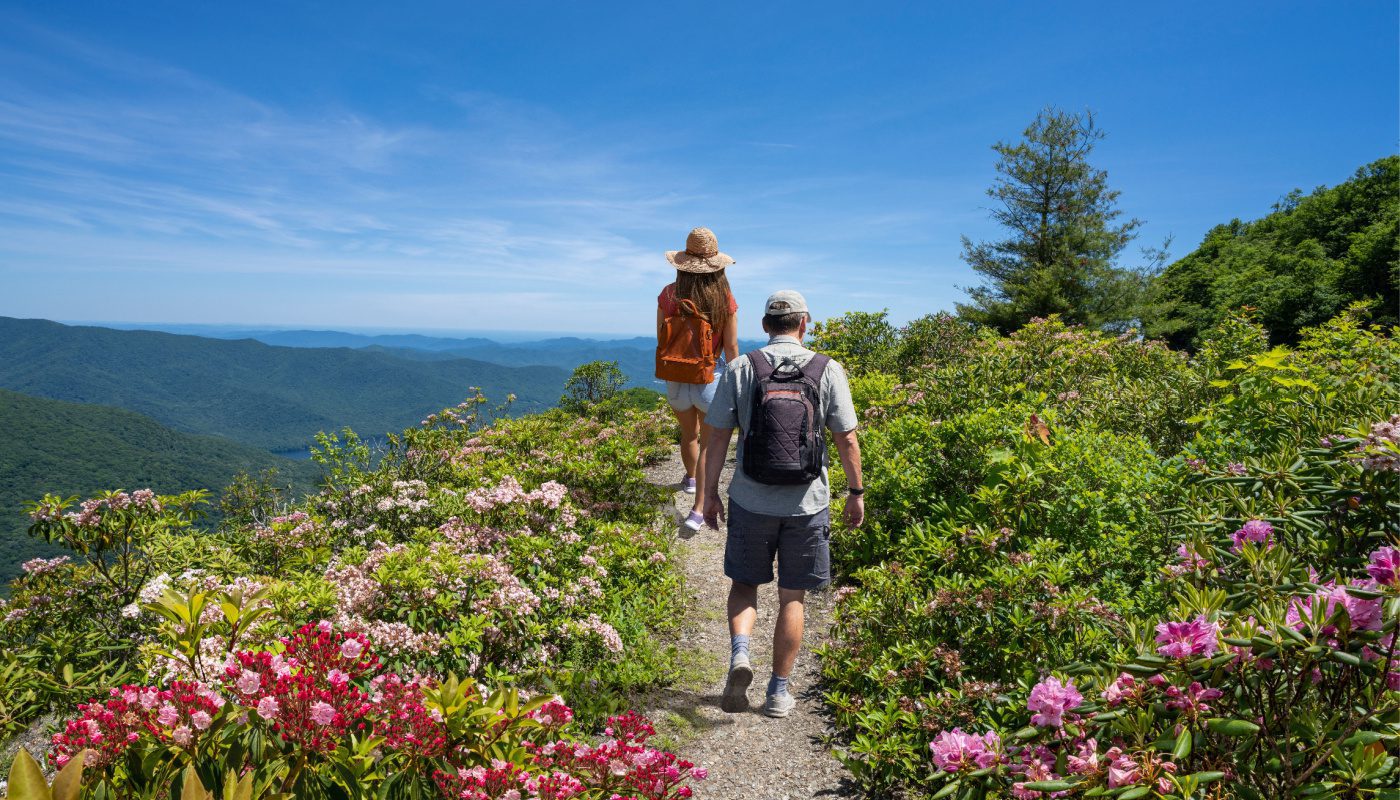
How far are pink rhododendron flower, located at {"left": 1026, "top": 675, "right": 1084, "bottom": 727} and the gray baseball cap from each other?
90.8 inches

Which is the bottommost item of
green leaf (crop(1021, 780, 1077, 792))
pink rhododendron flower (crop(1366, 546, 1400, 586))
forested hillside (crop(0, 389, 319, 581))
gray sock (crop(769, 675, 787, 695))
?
forested hillside (crop(0, 389, 319, 581))

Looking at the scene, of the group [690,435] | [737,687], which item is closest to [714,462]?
[737,687]

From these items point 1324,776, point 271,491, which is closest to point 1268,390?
point 1324,776

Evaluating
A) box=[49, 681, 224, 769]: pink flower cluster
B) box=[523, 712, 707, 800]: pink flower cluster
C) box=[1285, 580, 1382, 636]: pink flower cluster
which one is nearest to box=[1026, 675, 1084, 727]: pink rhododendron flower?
box=[1285, 580, 1382, 636]: pink flower cluster

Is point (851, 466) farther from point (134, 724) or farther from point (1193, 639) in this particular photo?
point (134, 724)

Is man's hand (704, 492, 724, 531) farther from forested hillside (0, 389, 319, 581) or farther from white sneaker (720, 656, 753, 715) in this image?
forested hillside (0, 389, 319, 581)

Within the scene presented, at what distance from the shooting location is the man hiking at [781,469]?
351 cm

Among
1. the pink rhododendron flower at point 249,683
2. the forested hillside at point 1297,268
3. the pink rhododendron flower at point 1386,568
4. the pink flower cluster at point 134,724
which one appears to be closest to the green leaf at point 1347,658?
the pink rhododendron flower at point 1386,568

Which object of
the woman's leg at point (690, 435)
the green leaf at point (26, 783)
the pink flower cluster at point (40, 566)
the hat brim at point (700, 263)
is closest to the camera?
the green leaf at point (26, 783)

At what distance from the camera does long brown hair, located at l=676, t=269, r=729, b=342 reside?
18.5 ft

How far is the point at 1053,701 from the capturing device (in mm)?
1971

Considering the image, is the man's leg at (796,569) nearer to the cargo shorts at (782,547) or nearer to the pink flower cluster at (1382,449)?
the cargo shorts at (782,547)

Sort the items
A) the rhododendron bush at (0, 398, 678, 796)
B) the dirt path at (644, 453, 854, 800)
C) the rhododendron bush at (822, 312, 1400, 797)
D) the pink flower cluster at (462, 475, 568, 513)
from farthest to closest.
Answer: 1. the pink flower cluster at (462, 475, 568, 513)
2. the dirt path at (644, 453, 854, 800)
3. the rhododendron bush at (0, 398, 678, 796)
4. the rhododendron bush at (822, 312, 1400, 797)

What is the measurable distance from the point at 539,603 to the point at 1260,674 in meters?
3.20
